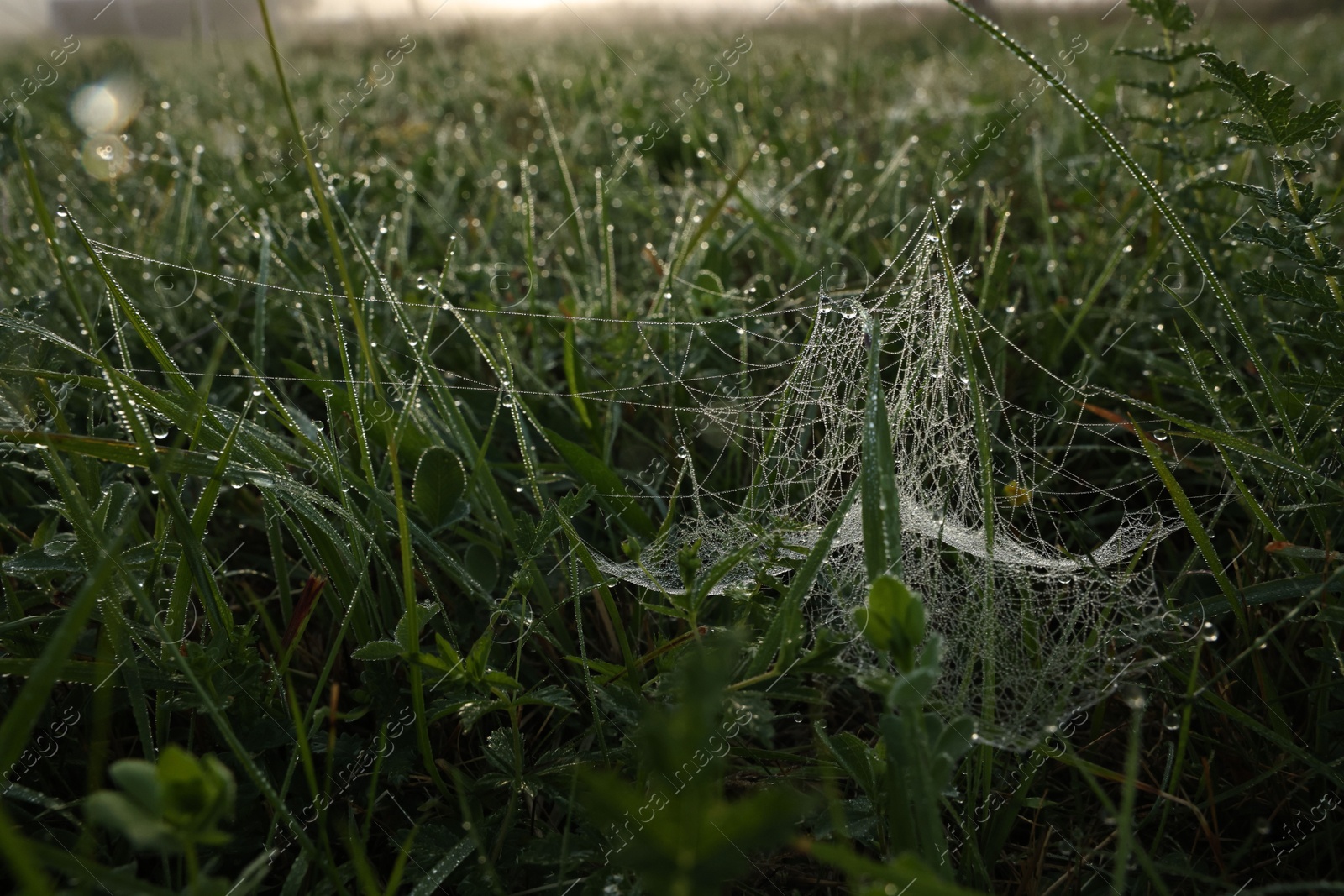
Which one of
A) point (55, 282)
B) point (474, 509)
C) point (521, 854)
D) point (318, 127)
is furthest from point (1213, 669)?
point (318, 127)

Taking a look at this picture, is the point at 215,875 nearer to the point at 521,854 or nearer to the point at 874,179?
the point at 521,854

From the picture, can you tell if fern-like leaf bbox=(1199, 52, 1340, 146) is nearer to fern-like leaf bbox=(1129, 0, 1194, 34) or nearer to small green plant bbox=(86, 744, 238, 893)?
fern-like leaf bbox=(1129, 0, 1194, 34)

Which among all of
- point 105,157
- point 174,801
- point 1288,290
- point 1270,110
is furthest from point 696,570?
point 105,157

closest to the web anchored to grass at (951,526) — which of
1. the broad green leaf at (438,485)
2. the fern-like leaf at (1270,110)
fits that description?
the broad green leaf at (438,485)

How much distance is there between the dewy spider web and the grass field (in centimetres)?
1

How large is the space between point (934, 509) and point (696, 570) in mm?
430

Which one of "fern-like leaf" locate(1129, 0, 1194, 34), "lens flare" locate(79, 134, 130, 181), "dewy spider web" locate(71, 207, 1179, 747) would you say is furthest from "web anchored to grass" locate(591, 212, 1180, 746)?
"lens flare" locate(79, 134, 130, 181)

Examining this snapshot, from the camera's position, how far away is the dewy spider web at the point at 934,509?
1.20 m

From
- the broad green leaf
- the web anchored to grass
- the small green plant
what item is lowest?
the web anchored to grass

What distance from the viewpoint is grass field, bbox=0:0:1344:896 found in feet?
3.28

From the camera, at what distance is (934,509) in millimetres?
1476

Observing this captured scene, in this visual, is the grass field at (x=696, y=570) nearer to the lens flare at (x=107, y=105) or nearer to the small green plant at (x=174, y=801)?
the small green plant at (x=174, y=801)

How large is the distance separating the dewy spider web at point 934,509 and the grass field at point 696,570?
1 centimetres

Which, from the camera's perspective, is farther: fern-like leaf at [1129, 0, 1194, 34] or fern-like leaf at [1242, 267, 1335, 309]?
fern-like leaf at [1129, 0, 1194, 34]
